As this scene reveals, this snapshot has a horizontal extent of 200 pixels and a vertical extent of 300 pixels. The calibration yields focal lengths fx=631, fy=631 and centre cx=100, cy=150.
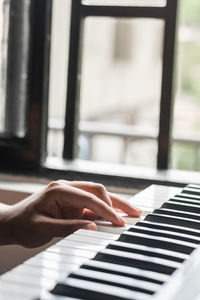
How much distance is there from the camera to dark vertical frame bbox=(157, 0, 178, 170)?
2584 millimetres

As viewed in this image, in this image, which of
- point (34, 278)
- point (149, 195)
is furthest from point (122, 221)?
point (34, 278)

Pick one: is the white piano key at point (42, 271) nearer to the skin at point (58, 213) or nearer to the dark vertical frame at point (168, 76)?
the skin at point (58, 213)

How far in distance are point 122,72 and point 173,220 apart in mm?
14536

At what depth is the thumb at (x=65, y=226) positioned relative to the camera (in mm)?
1262

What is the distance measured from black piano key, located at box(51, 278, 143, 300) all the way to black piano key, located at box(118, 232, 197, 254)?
9.0 inches

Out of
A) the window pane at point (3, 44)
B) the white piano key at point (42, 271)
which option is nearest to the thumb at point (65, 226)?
the white piano key at point (42, 271)

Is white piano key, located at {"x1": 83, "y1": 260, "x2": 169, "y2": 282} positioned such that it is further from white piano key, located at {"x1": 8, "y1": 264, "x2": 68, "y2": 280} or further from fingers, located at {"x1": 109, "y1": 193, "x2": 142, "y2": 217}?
fingers, located at {"x1": 109, "y1": 193, "x2": 142, "y2": 217}

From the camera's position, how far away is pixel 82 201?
1329 millimetres

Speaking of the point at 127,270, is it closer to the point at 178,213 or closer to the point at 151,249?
the point at 151,249

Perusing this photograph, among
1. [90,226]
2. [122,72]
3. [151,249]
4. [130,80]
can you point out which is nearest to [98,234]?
[90,226]

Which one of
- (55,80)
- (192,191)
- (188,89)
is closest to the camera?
(192,191)

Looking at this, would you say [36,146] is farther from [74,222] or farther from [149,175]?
[74,222]

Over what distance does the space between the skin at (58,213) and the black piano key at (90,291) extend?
0.39m

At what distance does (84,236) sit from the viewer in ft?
3.79
